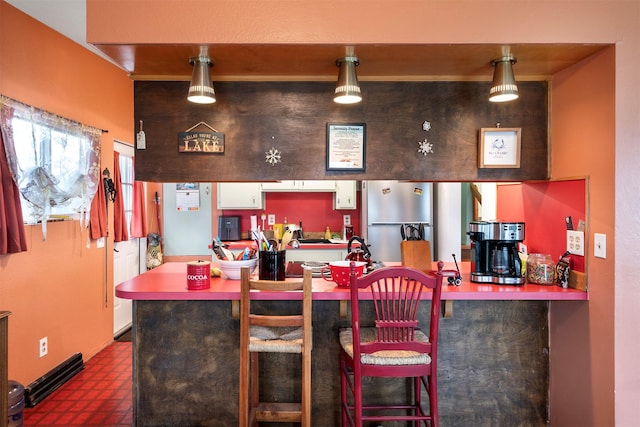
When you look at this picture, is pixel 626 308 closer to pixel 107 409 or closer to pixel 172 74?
pixel 172 74

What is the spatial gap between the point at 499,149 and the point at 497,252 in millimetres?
626

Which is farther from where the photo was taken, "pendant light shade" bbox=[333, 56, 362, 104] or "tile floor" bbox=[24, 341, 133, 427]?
"tile floor" bbox=[24, 341, 133, 427]

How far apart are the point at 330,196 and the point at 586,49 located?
3763 millimetres

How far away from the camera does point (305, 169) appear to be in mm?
2494

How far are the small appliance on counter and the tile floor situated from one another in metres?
1.92

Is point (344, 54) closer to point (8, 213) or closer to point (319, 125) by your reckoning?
point (319, 125)

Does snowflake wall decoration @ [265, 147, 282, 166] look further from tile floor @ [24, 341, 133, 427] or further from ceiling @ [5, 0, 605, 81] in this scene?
tile floor @ [24, 341, 133, 427]

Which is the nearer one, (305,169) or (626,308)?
(626,308)

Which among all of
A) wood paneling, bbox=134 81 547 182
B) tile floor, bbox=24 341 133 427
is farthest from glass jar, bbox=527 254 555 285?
tile floor, bbox=24 341 133 427

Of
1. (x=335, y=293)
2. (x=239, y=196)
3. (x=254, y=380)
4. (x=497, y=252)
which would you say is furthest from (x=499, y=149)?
(x=239, y=196)

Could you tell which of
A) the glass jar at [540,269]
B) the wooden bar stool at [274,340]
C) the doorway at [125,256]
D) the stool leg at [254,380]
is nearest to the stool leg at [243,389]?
the wooden bar stool at [274,340]

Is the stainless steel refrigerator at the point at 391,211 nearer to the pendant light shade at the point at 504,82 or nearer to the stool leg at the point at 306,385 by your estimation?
the pendant light shade at the point at 504,82

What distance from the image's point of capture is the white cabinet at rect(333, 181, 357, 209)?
5.29 metres

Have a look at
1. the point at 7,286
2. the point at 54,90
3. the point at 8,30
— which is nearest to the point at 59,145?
the point at 54,90
